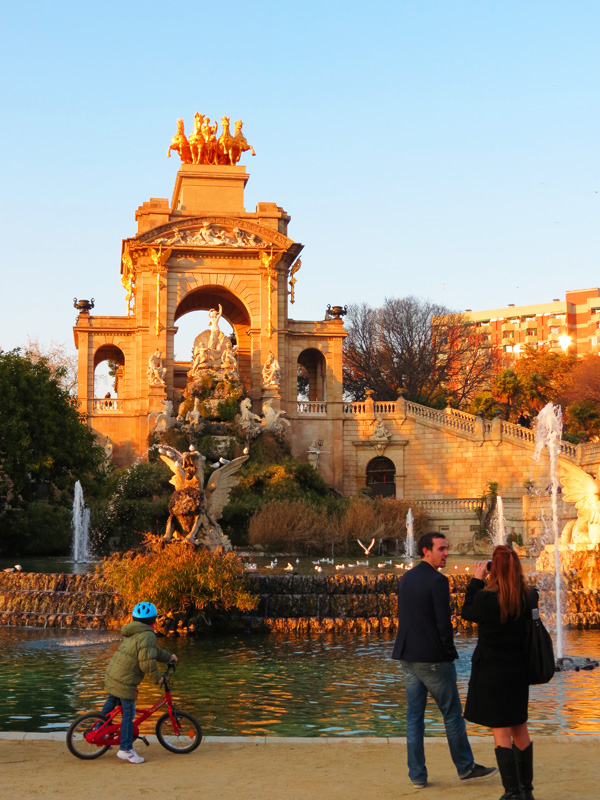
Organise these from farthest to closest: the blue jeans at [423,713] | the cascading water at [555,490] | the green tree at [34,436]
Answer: the green tree at [34,436]
the cascading water at [555,490]
the blue jeans at [423,713]

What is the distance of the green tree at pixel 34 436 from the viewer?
118ft

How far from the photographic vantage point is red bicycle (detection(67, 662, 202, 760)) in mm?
9062

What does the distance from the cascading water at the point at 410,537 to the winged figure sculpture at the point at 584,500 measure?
1686 cm

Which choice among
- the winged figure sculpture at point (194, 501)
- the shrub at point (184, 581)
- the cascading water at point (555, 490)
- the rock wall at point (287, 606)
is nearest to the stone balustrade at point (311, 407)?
the cascading water at point (555, 490)

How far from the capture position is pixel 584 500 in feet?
71.9

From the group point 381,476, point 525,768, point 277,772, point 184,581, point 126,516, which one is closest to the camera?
point 525,768

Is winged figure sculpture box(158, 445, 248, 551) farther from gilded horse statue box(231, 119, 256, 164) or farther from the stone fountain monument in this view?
gilded horse statue box(231, 119, 256, 164)

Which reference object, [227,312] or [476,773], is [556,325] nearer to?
[227,312]

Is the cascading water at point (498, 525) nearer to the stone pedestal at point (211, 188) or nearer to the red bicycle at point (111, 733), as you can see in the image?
the stone pedestal at point (211, 188)

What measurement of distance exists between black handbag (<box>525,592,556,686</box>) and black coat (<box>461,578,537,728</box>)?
0.04 m

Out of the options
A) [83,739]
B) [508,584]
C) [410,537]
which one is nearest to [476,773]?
[508,584]

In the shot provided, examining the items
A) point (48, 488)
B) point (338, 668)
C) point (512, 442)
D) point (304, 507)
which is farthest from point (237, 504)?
point (338, 668)

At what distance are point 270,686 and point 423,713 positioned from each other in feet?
19.5

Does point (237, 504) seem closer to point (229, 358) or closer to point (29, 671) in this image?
point (229, 358)
